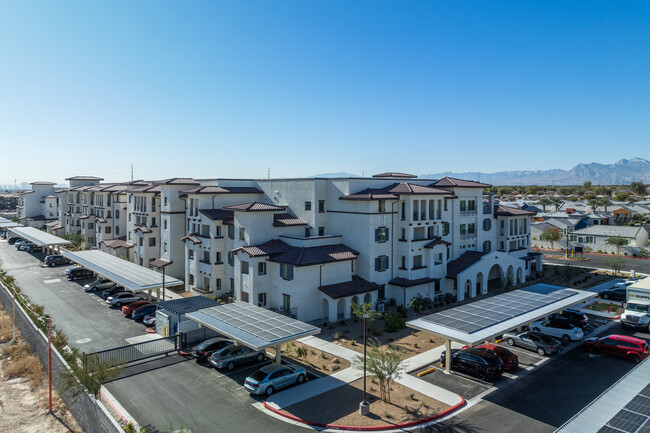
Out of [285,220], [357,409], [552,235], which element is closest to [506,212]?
[285,220]

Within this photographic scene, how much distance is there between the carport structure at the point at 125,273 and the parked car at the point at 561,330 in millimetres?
33514

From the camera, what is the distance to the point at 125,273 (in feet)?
157

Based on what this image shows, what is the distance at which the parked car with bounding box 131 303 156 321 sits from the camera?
135 ft

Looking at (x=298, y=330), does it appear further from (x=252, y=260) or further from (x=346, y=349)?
(x=252, y=260)

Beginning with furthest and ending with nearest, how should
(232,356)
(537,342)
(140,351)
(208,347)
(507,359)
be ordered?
(537,342)
(140,351)
(208,347)
(232,356)
(507,359)

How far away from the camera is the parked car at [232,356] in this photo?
1155 inches

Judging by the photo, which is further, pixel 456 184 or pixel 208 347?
pixel 456 184

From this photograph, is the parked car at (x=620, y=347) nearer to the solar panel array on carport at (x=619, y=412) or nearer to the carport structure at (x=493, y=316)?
the carport structure at (x=493, y=316)

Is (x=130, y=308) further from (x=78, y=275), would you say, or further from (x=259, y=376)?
(x=78, y=275)

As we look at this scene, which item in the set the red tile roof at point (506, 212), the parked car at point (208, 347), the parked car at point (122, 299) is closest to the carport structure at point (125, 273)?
the parked car at point (122, 299)

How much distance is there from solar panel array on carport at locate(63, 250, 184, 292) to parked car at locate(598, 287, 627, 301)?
46823mm

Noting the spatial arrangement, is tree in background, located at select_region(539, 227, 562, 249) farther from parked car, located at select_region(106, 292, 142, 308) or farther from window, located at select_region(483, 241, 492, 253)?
parked car, located at select_region(106, 292, 142, 308)

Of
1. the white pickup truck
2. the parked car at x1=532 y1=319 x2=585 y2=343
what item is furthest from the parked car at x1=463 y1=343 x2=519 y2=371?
the white pickup truck

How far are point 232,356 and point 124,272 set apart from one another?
24951mm
